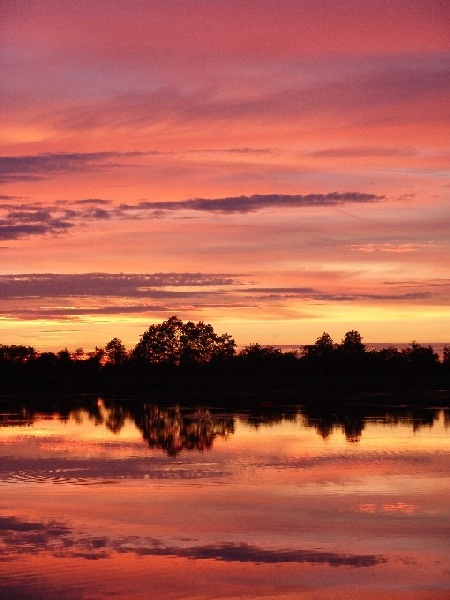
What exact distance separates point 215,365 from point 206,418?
92291 millimetres

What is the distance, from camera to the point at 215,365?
449ft

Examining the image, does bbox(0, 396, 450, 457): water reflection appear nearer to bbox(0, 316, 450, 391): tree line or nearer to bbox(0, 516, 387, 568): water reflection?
bbox(0, 516, 387, 568): water reflection

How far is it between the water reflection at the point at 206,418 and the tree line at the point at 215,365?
4220cm

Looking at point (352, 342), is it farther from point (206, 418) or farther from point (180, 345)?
point (206, 418)

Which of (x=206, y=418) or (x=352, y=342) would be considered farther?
(x=352, y=342)

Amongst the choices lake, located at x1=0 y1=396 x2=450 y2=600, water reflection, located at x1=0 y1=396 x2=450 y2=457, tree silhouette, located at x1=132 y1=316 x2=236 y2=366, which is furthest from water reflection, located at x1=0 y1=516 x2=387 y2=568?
tree silhouette, located at x1=132 y1=316 x2=236 y2=366

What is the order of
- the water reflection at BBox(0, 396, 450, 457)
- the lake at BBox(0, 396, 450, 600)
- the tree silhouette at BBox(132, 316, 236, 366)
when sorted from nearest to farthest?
the lake at BBox(0, 396, 450, 600)
the water reflection at BBox(0, 396, 450, 457)
the tree silhouette at BBox(132, 316, 236, 366)

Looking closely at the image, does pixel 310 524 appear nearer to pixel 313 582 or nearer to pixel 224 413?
pixel 313 582

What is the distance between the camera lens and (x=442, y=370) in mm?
123062

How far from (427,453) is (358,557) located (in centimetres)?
1472

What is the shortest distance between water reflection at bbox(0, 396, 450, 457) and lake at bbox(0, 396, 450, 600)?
51 cm

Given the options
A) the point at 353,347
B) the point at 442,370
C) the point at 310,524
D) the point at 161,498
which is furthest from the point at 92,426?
the point at 353,347

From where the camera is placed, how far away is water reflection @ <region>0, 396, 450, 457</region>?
115ft

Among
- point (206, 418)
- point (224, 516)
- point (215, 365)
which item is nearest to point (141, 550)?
point (224, 516)
